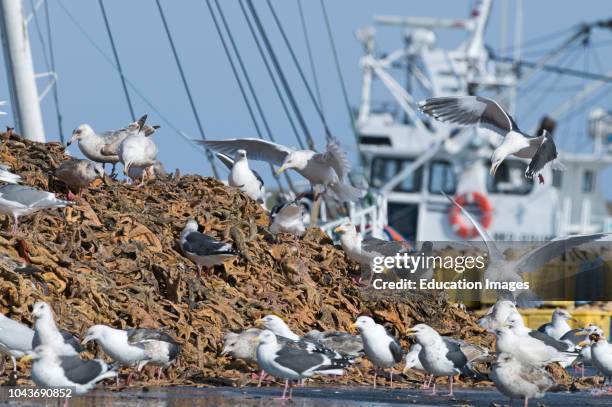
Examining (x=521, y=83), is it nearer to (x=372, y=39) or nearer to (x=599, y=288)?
(x=372, y=39)

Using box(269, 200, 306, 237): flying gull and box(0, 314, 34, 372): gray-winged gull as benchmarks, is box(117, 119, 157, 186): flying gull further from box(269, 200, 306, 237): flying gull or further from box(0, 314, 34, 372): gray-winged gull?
box(0, 314, 34, 372): gray-winged gull

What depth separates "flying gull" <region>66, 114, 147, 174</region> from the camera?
573 inches

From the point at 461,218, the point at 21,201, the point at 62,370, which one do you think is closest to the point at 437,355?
the point at 62,370

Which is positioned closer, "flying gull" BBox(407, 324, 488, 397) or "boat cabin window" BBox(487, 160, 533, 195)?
"flying gull" BBox(407, 324, 488, 397)

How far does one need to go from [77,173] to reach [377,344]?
132 inches

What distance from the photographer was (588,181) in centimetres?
5644

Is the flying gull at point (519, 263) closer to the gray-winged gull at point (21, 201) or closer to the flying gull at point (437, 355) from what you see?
the flying gull at point (437, 355)

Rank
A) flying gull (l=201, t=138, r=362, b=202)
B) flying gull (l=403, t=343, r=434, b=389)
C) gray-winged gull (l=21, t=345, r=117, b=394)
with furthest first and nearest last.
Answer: flying gull (l=201, t=138, r=362, b=202)
flying gull (l=403, t=343, r=434, b=389)
gray-winged gull (l=21, t=345, r=117, b=394)

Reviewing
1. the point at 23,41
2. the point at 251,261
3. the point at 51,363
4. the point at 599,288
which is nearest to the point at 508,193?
the point at 599,288

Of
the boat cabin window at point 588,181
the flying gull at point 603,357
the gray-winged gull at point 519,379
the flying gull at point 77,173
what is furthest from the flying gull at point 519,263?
the boat cabin window at point 588,181

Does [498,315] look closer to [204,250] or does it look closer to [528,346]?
[528,346]

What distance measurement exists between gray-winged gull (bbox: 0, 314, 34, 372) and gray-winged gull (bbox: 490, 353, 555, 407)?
3150 mm

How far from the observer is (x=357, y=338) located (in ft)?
36.8

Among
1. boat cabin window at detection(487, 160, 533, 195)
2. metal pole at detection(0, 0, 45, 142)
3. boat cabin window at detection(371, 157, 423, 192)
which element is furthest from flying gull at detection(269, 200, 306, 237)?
boat cabin window at detection(487, 160, 533, 195)
